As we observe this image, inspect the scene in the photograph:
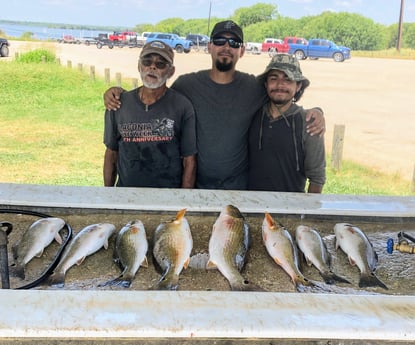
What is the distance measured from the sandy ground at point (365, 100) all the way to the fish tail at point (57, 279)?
7809mm

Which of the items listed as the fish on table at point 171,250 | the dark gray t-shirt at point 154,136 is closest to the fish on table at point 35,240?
the fish on table at point 171,250

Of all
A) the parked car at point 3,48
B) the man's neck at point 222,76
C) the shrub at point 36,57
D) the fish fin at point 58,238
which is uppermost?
the parked car at point 3,48

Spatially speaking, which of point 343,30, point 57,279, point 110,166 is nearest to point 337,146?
point 110,166

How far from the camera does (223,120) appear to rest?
3.48 metres

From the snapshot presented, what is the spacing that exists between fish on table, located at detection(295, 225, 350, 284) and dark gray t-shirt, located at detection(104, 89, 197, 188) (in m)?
1.41

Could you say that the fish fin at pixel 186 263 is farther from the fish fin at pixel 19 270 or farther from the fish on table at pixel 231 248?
the fish fin at pixel 19 270

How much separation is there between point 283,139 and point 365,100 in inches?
547

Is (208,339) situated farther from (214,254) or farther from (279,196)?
(279,196)

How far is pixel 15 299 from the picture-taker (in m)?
1.65

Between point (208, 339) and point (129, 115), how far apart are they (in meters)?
2.17

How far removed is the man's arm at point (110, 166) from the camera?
146 inches

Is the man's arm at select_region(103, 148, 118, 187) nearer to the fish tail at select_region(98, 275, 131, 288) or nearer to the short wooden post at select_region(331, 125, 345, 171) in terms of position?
the fish tail at select_region(98, 275, 131, 288)

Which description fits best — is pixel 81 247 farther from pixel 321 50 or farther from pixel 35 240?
pixel 321 50

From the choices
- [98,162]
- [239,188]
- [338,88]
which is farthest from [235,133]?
[338,88]
